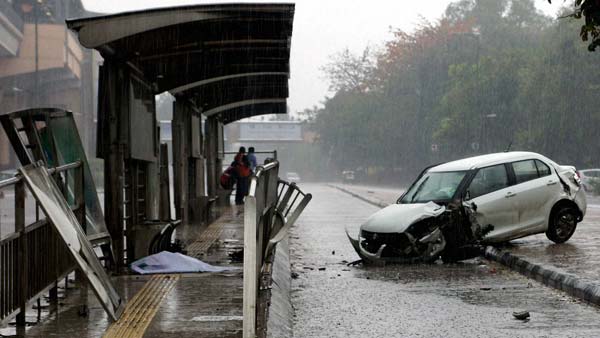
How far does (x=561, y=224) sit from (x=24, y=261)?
1078 centimetres

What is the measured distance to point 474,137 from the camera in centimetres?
7156

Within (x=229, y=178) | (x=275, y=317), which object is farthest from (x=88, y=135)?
(x=275, y=317)

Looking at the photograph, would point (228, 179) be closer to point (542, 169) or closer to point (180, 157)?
point (180, 157)

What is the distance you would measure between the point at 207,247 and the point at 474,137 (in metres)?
58.1

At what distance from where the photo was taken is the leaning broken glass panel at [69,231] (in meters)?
7.25

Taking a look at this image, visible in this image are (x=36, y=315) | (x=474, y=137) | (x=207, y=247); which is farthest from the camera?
(x=474, y=137)

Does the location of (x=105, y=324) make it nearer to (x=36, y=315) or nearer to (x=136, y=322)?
(x=136, y=322)

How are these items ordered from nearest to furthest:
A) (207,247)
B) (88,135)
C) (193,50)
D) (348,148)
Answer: (193,50)
(207,247)
(88,135)
(348,148)

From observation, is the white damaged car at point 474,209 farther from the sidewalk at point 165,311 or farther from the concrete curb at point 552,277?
the sidewalk at point 165,311

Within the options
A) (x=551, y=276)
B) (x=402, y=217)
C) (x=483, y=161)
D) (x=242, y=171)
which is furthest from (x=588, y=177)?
(x=551, y=276)

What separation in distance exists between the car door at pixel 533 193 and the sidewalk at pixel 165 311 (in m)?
5.50

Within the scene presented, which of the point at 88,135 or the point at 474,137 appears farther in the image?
the point at 88,135

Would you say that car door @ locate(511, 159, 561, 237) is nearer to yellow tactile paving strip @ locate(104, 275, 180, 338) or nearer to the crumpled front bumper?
the crumpled front bumper

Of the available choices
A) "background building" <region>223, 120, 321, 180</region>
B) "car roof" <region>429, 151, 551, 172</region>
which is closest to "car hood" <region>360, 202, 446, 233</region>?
"car roof" <region>429, 151, 551, 172</region>
